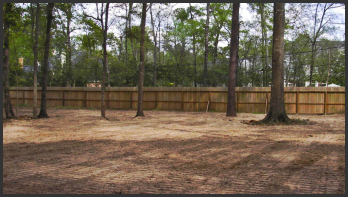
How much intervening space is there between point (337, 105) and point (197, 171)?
642 inches

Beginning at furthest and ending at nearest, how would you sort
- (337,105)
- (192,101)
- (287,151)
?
(192,101) < (337,105) < (287,151)

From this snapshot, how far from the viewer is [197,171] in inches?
174

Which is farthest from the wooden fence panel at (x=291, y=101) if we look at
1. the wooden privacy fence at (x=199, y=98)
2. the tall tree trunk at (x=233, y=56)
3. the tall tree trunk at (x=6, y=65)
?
the tall tree trunk at (x=6, y=65)

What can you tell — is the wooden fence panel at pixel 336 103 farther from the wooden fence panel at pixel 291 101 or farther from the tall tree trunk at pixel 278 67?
the tall tree trunk at pixel 278 67

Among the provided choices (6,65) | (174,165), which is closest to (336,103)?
(174,165)

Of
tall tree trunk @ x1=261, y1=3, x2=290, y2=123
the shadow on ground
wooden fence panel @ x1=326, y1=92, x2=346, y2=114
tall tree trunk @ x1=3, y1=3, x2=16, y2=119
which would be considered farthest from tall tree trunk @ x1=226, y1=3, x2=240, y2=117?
tall tree trunk @ x1=3, y1=3, x2=16, y2=119

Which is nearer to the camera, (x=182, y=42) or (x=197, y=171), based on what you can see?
(x=197, y=171)

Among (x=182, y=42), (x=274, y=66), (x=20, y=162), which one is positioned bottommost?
(x=20, y=162)

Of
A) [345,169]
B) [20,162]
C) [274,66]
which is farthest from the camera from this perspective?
[274,66]

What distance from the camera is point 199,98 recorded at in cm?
1969

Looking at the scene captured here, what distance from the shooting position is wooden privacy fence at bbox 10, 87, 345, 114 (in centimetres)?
1716

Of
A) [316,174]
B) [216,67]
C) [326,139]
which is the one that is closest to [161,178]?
[316,174]

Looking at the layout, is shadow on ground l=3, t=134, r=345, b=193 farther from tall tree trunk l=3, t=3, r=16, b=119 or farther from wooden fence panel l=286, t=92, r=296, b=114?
wooden fence panel l=286, t=92, r=296, b=114

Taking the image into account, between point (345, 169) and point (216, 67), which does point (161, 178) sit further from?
point (216, 67)
